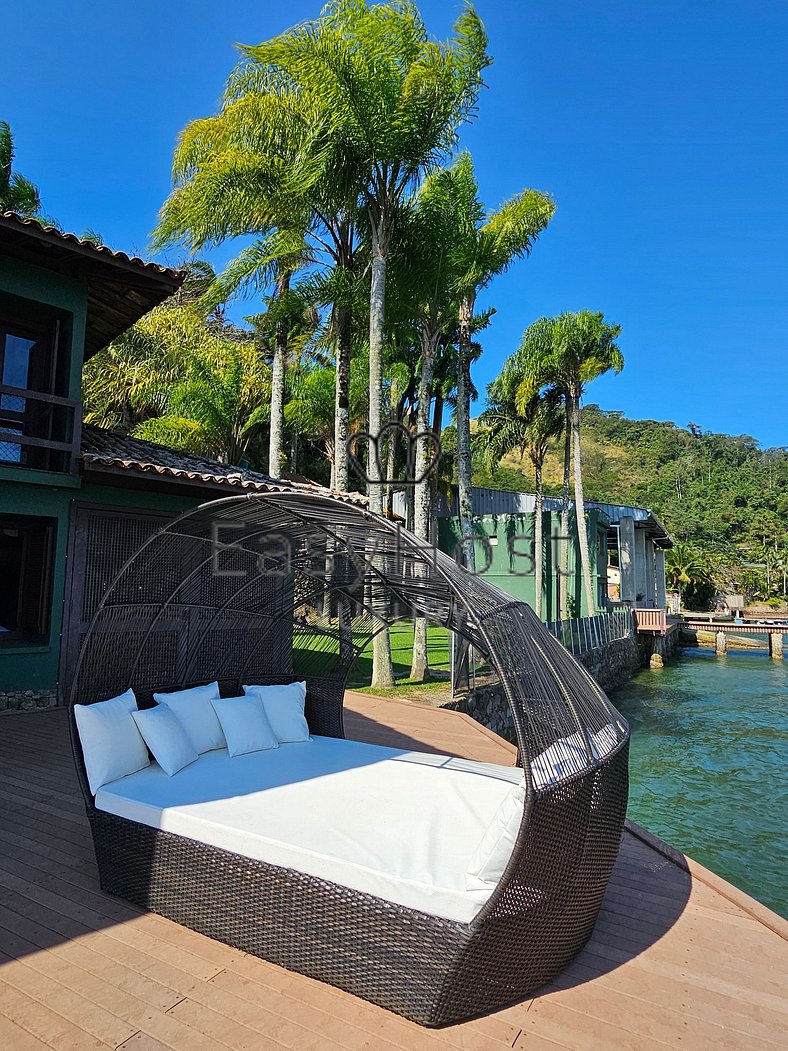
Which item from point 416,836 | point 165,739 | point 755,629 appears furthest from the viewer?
point 755,629

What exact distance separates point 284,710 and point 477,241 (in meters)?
10.7

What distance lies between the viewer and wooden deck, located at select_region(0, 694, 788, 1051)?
2430 millimetres

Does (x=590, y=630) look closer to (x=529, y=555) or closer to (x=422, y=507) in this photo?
(x=529, y=555)

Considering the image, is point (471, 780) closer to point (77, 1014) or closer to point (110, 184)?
point (77, 1014)

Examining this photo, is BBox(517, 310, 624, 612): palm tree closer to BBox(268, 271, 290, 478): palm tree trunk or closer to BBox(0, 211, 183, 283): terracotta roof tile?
BBox(268, 271, 290, 478): palm tree trunk

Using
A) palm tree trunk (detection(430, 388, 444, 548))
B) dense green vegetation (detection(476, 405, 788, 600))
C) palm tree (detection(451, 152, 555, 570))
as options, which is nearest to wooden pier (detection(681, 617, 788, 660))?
dense green vegetation (detection(476, 405, 788, 600))

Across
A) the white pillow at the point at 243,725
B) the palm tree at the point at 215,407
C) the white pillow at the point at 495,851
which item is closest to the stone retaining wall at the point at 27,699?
the white pillow at the point at 243,725

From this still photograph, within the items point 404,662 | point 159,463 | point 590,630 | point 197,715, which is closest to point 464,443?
point 404,662

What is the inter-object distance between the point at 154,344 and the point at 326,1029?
21630mm

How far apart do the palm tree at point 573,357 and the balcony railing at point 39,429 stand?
55.3ft

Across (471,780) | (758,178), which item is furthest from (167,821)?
(758,178)

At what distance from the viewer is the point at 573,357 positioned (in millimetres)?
22844

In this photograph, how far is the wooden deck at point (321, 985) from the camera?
243 cm

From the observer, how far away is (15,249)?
313 inches
